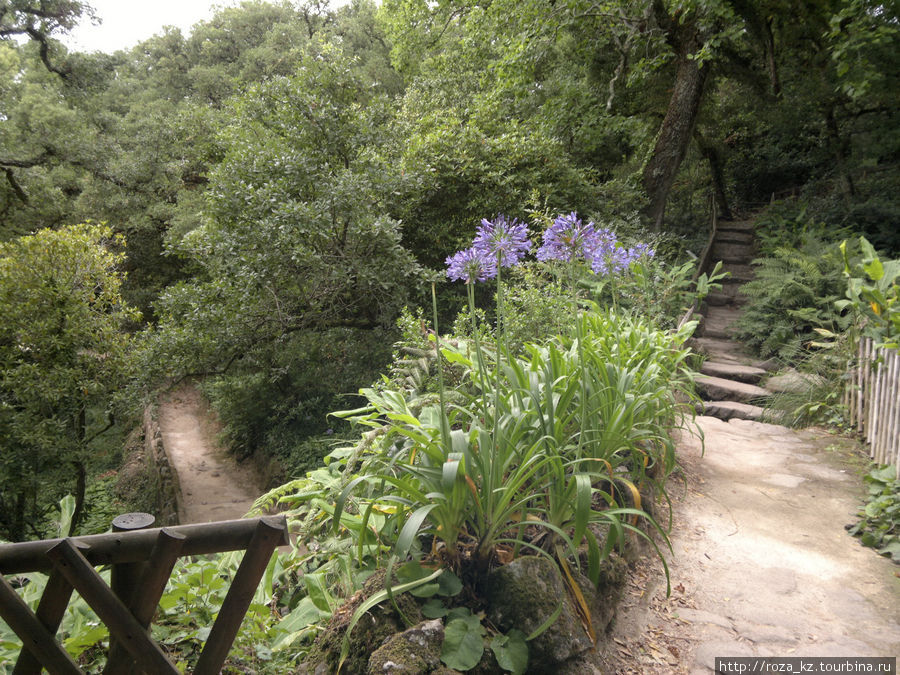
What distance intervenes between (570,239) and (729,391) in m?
4.29

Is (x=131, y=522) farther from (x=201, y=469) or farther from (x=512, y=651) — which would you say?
(x=201, y=469)

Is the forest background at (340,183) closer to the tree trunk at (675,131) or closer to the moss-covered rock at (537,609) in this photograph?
the tree trunk at (675,131)

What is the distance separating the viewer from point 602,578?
205 cm

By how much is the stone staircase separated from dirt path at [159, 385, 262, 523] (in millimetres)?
6069

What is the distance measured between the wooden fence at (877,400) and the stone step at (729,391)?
963mm

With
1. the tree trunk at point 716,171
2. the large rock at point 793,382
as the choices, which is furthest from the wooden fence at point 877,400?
the tree trunk at point 716,171

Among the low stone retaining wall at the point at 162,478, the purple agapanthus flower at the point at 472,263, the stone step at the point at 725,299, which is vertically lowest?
the low stone retaining wall at the point at 162,478

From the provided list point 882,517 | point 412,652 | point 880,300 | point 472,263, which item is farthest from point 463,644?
point 880,300

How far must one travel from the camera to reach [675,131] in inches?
A: 338

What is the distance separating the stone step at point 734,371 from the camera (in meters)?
6.03

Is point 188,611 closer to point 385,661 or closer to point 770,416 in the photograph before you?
point 385,661

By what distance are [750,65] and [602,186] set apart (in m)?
4.84

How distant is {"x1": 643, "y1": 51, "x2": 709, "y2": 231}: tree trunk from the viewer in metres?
8.52

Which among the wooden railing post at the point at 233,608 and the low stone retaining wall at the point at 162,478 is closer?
the wooden railing post at the point at 233,608
